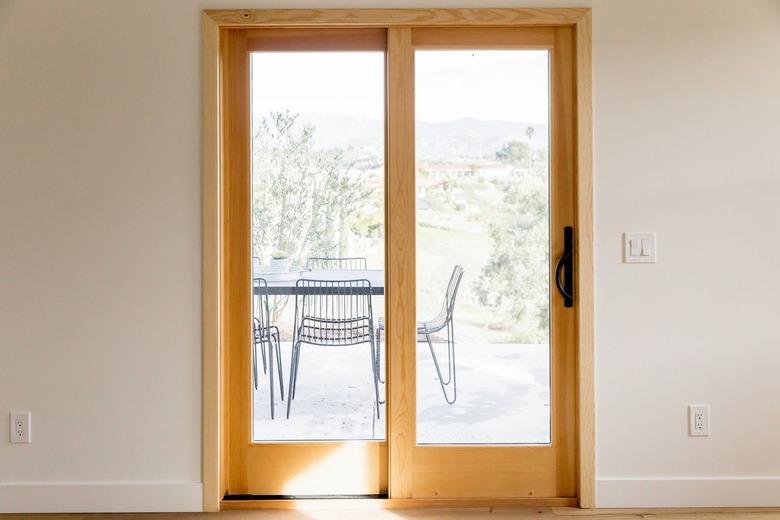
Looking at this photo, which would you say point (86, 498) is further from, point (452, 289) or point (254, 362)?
point (452, 289)

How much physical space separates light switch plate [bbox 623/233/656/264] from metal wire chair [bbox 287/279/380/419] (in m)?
1.04

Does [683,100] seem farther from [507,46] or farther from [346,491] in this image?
[346,491]

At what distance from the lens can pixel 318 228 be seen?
266 cm

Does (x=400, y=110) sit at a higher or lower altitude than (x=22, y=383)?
higher

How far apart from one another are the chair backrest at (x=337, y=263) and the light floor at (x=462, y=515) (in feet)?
3.19

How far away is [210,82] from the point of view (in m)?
2.56

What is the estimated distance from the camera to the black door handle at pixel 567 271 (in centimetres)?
262

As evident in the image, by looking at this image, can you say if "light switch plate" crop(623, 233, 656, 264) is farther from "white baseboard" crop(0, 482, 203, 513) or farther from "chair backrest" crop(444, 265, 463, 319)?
"white baseboard" crop(0, 482, 203, 513)

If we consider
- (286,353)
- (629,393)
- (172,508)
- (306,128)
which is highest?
(306,128)

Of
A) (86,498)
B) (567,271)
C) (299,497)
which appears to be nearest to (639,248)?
(567,271)

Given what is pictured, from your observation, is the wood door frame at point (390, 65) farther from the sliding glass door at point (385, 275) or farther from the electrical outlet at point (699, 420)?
the electrical outlet at point (699, 420)

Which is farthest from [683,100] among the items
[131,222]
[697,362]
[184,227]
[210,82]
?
[131,222]

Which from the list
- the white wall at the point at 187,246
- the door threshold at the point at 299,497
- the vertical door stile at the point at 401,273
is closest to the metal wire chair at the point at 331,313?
the vertical door stile at the point at 401,273

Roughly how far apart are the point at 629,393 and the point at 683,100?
1.18 m
